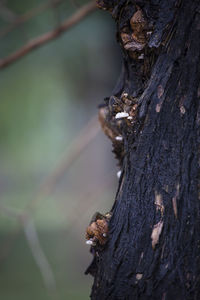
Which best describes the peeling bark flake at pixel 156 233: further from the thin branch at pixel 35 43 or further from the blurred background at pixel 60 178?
the thin branch at pixel 35 43

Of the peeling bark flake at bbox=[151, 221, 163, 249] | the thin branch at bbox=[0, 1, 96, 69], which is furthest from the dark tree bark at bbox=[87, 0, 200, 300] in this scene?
the thin branch at bbox=[0, 1, 96, 69]

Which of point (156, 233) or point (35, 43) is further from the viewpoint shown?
point (35, 43)

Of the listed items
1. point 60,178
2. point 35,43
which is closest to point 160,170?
point 35,43

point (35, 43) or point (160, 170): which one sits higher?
point (35, 43)

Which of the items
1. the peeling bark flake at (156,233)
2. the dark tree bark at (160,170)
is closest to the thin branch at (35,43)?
the dark tree bark at (160,170)

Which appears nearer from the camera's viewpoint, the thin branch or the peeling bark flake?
the peeling bark flake

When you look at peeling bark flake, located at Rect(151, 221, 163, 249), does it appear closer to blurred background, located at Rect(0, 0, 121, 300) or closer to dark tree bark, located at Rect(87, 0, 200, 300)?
dark tree bark, located at Rect(87, 0, 200, 300)

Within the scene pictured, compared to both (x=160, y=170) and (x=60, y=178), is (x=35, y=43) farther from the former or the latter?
(x=160, y=170)

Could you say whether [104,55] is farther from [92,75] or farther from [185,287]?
[185,287]
